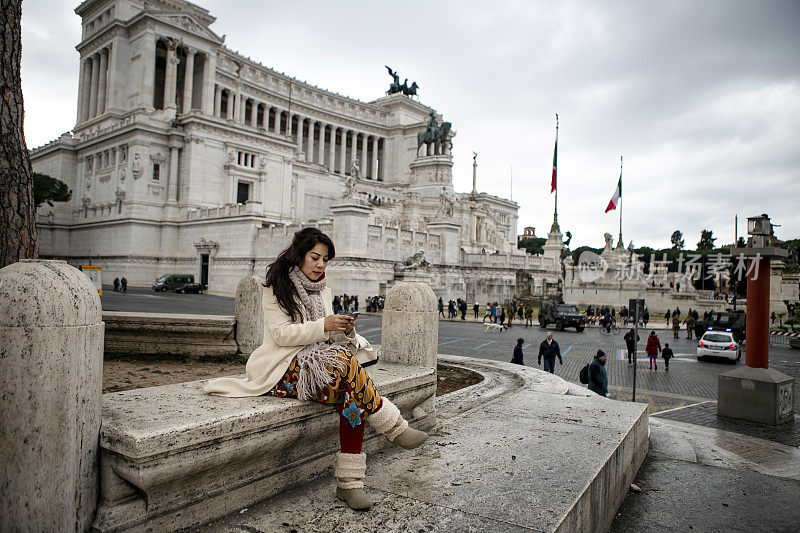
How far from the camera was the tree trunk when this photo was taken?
5.28m

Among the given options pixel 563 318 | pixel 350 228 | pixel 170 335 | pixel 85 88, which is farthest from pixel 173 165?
pixel 170 335

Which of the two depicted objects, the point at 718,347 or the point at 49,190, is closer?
the point at 718,347

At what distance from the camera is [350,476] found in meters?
3.15

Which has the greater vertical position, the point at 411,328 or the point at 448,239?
the point at 448,239

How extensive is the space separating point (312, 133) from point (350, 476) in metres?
71.8

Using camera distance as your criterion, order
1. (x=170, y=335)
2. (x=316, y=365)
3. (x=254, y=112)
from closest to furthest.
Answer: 1. (x=316, y=365)
2. (x=170, y=335)
3. (x=254, y=112)

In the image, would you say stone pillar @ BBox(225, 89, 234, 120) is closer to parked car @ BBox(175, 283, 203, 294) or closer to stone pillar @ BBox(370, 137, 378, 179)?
stone pillar @ BBox(370, 137, 378, 179)

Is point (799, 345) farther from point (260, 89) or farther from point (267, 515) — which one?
point (260, 89)

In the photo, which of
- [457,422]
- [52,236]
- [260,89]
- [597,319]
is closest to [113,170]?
[52,236]

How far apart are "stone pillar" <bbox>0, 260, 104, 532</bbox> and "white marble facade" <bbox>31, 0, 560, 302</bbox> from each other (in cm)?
2907

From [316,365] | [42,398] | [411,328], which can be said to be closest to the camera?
[42,398]

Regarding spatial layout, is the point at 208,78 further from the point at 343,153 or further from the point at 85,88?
the point at 343,153

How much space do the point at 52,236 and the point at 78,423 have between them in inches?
2042

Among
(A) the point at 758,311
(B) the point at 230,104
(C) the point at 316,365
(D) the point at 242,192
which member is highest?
(B) the point at 230,104
